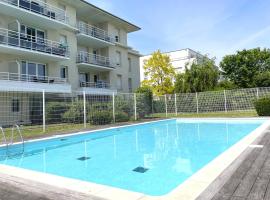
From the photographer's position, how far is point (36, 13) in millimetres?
19312

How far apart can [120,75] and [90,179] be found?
2532 centimetres

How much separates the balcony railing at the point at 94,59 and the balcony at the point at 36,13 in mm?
2934

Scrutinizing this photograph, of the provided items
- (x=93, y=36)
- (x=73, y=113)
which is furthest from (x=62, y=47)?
(x=73, y=113)

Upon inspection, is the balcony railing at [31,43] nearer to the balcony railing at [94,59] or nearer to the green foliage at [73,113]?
the balcony railing at [94,59]

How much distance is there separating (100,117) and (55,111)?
274 cm

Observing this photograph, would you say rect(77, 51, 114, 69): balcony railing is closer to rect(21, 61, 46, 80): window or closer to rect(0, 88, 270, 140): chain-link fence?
rect(21, 61, 46, 80): window

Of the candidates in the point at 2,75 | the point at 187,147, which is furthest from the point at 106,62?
the point at 187,147

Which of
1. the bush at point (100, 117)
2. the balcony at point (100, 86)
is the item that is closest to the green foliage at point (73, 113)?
the bush at point (100, 117)

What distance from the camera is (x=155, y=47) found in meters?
32.4

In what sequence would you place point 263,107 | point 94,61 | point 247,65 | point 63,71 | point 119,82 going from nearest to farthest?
point 263,107 → point 63,71 → point 94,61 → point 119,82 → point 247,65

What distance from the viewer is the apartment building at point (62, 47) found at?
1839 cm

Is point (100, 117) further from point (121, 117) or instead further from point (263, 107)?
point (263, 107)

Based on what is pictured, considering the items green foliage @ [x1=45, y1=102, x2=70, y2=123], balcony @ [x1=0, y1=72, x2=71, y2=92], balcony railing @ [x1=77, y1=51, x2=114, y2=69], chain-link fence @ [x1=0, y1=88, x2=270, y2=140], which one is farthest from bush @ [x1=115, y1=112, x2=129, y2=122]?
balcony railing @ [x1=77, y1=51, x2=114, y2=69]

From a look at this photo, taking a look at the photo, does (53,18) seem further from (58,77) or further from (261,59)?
(261,59)
